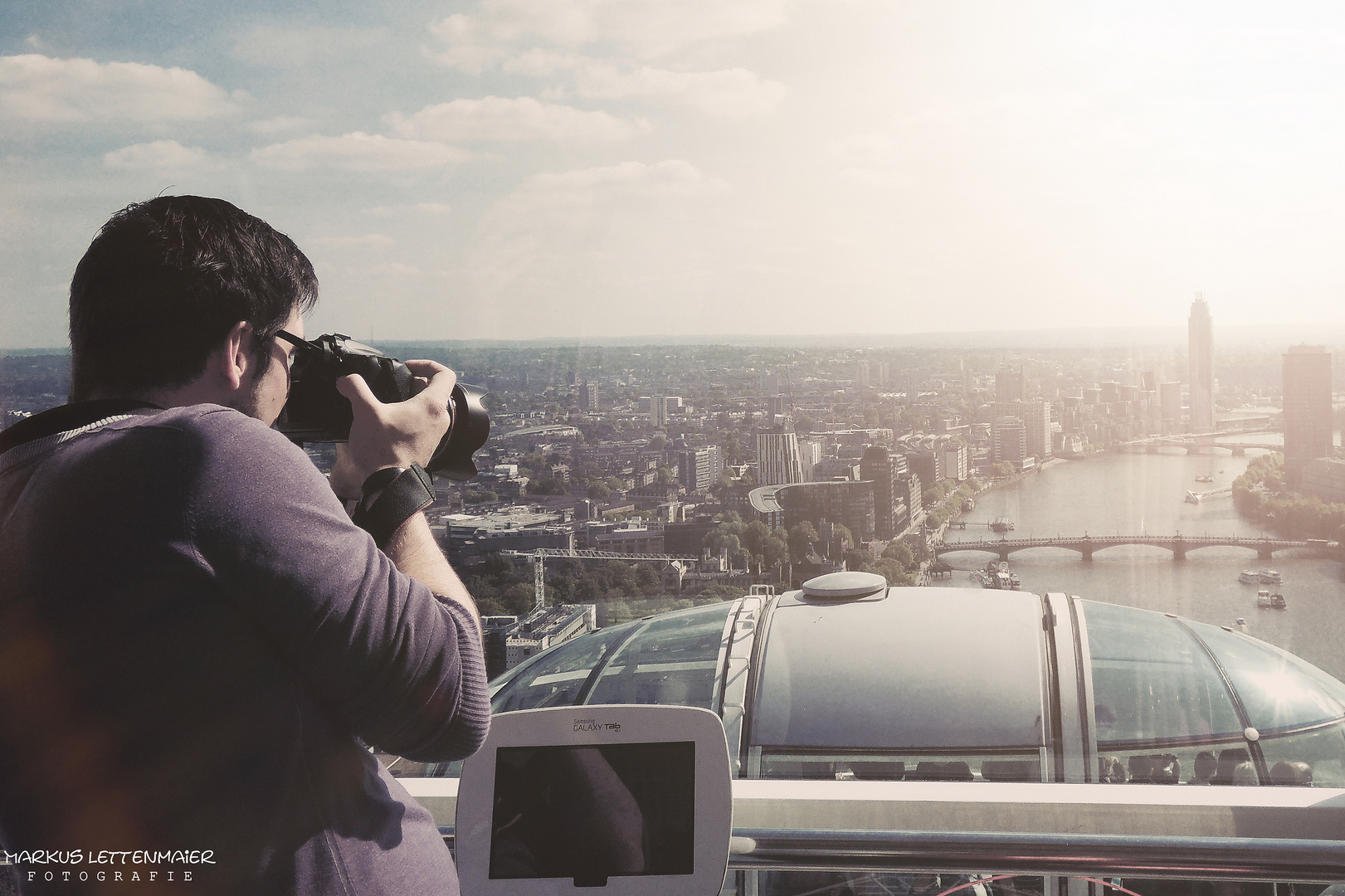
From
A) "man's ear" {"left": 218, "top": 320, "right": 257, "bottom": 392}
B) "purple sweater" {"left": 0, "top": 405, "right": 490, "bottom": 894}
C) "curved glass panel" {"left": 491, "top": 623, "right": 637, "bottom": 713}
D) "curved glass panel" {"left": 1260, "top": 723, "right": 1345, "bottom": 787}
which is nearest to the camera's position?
"purple sweater" {"left": 0, "top": 405, "right": 490, "bottom": 894}

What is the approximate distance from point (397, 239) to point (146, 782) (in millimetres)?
1974

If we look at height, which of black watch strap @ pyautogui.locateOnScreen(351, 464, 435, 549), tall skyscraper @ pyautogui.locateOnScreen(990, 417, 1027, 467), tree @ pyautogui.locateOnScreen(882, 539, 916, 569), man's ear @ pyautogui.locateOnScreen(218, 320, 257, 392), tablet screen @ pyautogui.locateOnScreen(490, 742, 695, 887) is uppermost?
man's ear @ pyautogui.locateOnScreen(218, 320, 257, 392)

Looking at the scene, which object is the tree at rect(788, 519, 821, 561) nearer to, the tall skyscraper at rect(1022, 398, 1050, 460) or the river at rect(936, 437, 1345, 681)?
the river at rect(936, 437, 1345, 681)

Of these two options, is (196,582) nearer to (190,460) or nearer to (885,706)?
(190,460)

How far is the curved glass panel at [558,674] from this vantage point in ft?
6.40

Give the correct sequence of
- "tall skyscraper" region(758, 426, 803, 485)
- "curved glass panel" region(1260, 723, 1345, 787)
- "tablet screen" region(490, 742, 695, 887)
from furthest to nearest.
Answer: "tall skyscraper" region(758, 426, 803, 485) → "curved glass panel" region(1260, 723, 1345, 787) → "tablet screen" region(490, 742, 695, 887)

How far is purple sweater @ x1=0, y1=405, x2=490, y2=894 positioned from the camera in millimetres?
531

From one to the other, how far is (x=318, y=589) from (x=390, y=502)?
184mm

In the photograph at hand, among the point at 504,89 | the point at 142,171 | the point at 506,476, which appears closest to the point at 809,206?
the point at 504,89

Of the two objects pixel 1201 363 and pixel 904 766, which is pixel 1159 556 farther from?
pixel 904 766

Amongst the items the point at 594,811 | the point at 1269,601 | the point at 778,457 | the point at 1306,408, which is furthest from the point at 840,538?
the point at 594,811

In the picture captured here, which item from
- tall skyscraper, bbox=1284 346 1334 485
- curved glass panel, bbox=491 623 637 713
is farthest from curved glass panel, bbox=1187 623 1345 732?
curved glass panel, bbox=491 623 637 713

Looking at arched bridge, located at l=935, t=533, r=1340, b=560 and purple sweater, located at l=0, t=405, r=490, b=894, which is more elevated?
purple sweater, located at l=0, t=405, r=490, b=894

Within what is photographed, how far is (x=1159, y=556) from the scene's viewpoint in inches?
79.9
